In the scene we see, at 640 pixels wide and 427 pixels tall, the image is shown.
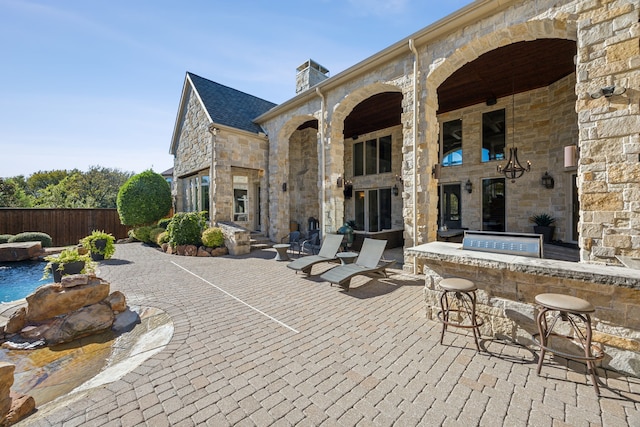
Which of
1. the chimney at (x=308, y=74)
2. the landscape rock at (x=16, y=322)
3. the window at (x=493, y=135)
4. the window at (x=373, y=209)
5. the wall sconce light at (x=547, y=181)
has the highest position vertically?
the chimney at (x=308, y=74)

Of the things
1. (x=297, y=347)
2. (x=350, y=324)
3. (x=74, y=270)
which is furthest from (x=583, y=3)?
(x=74, y=270)

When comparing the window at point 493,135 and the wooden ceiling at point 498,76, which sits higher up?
the wooden ceiling at point 498,76

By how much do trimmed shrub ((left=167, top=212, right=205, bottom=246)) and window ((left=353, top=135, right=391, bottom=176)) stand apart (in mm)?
8176

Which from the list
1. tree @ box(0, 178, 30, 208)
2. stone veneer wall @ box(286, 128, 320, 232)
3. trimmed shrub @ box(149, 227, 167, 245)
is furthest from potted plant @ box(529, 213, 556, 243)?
tree @ box(0, 178, 30, 208)

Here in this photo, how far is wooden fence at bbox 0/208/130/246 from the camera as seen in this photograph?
38.4ft

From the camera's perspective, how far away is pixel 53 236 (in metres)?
12.7

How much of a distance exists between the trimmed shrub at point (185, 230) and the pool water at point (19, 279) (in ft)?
11.2

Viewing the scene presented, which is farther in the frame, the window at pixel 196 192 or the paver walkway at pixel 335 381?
the window at pixel 196 192

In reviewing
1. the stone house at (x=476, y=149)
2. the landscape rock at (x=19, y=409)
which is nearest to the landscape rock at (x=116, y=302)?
the landscape rock at (x=19, y=409)

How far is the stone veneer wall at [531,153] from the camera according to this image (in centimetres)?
780

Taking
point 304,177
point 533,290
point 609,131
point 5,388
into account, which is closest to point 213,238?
point 304,177

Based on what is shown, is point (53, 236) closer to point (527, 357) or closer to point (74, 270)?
point (74, 270)

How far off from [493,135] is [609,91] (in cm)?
638

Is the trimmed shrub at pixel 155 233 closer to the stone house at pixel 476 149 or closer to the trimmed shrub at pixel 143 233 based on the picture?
the trimmed shrub at pixel 143 233
